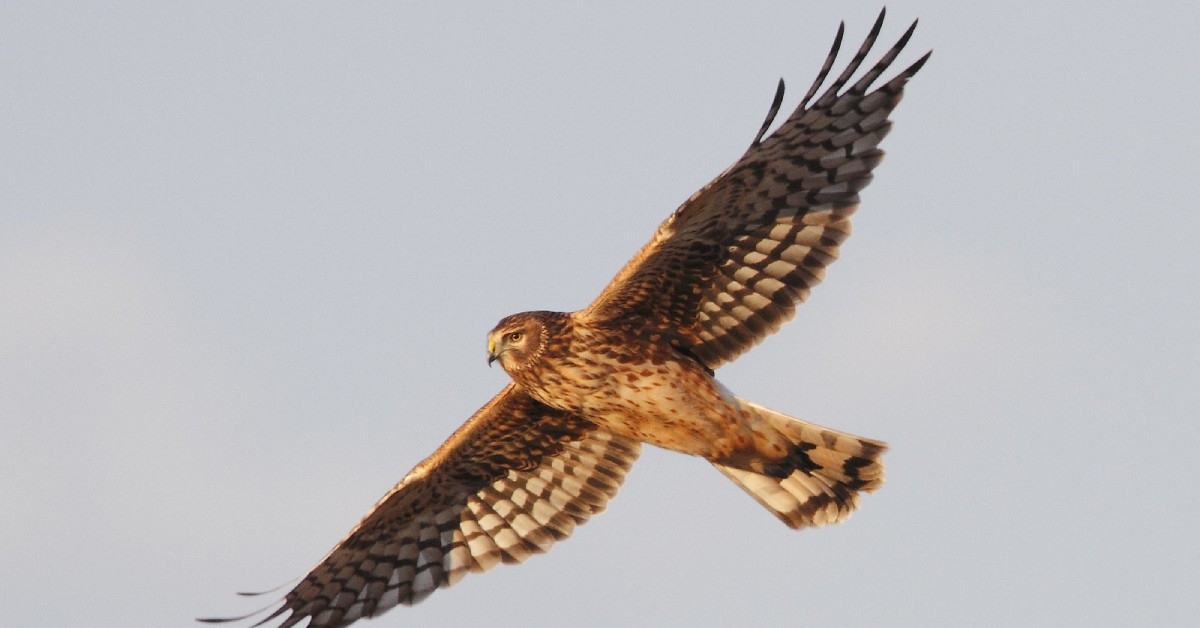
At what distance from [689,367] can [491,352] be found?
114 centimetres

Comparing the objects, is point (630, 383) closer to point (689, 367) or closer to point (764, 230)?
point (689, 367)

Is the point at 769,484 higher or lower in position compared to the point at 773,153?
lower

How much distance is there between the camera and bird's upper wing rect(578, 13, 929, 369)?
9977 mm

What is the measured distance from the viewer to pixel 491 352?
10312 millimetres

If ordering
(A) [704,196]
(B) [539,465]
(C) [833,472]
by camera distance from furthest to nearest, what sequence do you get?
1. (B) [539,465]
2. (C) [833,472]
3. (A) [704,196]

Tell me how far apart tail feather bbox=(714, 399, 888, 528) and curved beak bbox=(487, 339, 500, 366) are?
1.57 metres

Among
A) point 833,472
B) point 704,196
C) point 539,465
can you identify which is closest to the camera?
point 704,196

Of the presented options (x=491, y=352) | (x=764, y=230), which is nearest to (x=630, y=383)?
(x=491, y=352)

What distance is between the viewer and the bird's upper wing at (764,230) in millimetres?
9977

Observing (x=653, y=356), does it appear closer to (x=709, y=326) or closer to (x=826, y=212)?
(x=709, y=326)

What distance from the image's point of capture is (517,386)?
1095 cm

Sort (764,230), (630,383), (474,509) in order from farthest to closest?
(474,509) < (764,230) < (630,383)

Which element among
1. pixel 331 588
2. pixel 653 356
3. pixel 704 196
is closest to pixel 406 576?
pixel 331 588

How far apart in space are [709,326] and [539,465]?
162 cm
